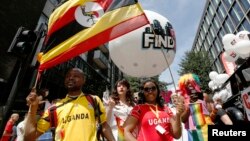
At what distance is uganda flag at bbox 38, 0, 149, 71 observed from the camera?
3.46m

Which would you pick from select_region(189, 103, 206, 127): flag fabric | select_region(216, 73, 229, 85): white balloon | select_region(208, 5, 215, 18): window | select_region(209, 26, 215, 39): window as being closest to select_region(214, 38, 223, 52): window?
select_region(209, 26, 215, 39): window

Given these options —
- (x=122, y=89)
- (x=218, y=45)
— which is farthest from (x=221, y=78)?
(x=218, y=45)

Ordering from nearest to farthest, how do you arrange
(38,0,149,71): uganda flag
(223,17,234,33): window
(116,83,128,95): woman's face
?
1. (38,0,149,71): uganda flag
2. (116,83,128,95): woman's face
3. (223,17,234,33): window

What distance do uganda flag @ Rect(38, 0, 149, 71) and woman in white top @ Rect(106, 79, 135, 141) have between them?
998mm

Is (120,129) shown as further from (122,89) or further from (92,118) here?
(92,118)

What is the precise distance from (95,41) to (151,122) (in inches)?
49.5

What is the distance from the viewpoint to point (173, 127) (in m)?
2.99

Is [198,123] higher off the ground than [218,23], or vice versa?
[218,23]

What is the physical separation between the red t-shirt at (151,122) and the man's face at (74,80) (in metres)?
0.72

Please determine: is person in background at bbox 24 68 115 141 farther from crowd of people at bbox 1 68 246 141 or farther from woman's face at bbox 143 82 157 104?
woman's face at bbox 143 82 157 104

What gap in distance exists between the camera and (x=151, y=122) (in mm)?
3049

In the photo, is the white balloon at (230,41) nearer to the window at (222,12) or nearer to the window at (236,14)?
the window at (236,14)

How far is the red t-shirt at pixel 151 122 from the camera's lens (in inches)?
117

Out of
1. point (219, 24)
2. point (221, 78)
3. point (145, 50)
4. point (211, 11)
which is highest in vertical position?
point (211, 11)
